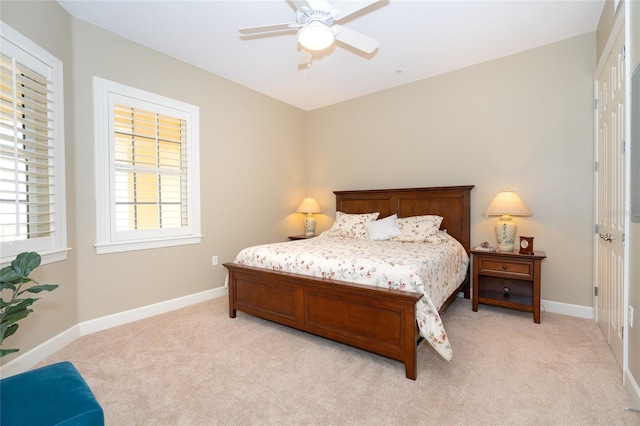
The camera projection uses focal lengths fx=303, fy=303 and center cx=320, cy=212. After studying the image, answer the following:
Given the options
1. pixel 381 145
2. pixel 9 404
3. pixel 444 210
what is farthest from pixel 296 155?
pixel 9 404

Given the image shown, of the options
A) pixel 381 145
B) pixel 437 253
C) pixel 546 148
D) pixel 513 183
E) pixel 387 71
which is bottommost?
pixel 437 253

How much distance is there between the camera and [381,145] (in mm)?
4543

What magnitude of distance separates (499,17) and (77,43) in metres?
3.86

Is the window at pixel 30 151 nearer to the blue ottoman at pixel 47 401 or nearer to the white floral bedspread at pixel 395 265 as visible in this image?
the blue ottoman at pixel 47 401

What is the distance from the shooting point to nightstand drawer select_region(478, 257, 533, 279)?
302 centimetres

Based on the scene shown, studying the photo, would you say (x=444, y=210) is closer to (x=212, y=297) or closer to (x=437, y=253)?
(x=437, y=253)

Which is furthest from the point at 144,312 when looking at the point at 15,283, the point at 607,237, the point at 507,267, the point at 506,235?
the point at 607,237

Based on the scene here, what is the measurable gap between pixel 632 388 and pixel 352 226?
2869 millimetres

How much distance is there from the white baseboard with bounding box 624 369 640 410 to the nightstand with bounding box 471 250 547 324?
1075 mm

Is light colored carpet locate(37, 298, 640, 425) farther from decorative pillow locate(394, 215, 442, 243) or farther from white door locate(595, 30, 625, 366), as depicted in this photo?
decorative pillow locate(394, 215, 442, 243)

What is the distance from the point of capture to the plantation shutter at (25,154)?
207 centimetres

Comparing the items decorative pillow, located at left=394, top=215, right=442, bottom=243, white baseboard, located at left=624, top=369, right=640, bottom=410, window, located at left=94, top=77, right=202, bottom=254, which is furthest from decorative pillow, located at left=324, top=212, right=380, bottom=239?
white baseboard, located at left=624, top=369, right=640, bottom=410

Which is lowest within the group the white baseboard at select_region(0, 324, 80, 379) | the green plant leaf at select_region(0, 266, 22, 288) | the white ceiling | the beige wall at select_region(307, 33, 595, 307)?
the white baseboard at select_region(0, 324, 80, 379)

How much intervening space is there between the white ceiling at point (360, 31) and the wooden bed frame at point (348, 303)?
161 cm
